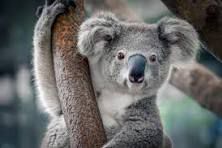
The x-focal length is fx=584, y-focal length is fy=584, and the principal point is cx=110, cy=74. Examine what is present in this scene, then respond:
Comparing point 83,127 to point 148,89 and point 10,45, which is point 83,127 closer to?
point 148,89

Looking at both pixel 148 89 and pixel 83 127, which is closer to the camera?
Result: pixel 83 127

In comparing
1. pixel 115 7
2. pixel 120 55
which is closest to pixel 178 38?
pixel 120 55

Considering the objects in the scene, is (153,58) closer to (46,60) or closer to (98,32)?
(98,32)

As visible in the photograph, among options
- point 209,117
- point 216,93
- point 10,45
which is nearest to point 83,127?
point 216,93

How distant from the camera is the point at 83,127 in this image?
2547mm

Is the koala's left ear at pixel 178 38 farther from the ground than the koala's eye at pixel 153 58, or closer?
farther from the ground

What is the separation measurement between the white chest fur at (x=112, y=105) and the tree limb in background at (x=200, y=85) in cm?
130

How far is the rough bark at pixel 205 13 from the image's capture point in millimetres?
2691

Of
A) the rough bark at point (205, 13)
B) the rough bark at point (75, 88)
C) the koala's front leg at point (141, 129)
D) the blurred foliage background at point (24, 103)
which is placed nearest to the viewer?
the rough bark at point (75, 88)

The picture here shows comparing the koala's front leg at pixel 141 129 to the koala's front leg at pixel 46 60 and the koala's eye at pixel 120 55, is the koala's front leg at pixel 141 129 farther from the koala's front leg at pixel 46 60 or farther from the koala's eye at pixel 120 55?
the koala's front leg at pixel 46 60

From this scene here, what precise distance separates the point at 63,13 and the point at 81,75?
34 centimetres

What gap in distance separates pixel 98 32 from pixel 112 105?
39 cm

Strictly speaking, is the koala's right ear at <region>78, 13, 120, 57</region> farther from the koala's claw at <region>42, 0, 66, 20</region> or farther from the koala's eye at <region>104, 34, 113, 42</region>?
the koala's claw at <region>42, 0, 66, 20</region>

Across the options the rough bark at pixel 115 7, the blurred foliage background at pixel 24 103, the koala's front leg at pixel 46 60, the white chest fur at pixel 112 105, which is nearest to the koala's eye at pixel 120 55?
the white chest fur at pixel 112 105
